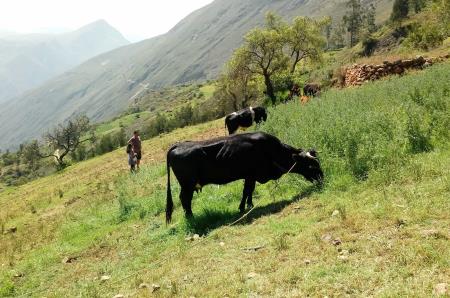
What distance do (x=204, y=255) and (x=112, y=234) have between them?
6.00m

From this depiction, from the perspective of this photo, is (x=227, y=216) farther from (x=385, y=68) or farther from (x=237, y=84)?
(x=237, y=84)

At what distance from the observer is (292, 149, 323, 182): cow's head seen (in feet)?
42.6

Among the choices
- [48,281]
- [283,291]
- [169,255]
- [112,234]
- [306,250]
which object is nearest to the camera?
[283,291]

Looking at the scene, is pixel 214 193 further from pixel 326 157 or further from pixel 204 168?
pixel 326 157

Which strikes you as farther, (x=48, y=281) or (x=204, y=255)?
(x=48, y=281)

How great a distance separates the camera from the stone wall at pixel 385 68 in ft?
96.2

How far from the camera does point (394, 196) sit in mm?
9711

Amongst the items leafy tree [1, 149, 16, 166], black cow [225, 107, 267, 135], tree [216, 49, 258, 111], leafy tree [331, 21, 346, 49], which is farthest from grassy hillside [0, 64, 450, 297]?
leafy tree [331, 21, 346, 49]

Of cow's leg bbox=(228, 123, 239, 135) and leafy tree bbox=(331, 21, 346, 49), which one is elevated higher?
cow's leg bbox=(228, 123, 239, 135)

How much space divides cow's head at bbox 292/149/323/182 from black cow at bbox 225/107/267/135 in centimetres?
1585

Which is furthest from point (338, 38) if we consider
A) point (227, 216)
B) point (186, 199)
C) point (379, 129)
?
point (227, 216)

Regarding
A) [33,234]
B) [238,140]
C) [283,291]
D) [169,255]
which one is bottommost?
[33,234]

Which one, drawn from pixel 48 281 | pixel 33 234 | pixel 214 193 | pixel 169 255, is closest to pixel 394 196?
pixel 169 255

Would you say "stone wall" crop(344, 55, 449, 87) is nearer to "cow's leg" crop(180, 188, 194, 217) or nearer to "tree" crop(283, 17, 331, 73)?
"cow's leg" crop(180, 188, 194, 217)
